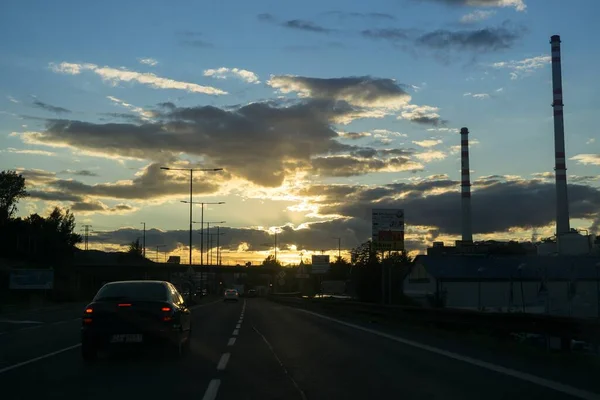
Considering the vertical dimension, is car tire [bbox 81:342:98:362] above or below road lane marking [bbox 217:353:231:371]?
above

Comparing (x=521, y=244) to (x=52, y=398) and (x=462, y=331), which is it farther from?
(x=52, y=398)

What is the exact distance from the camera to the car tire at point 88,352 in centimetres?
1342

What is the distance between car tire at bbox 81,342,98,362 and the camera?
1342cm

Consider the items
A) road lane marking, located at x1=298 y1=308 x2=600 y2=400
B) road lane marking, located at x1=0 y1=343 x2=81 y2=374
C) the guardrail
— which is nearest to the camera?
road lane marking, located at x1=298 y1=308 x2=600 y2=400

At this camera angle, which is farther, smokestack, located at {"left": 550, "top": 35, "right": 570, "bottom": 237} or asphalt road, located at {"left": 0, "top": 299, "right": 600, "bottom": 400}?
smokestack, located at {"left": 550, "top": 35, "right": 570, "bottom": 237}

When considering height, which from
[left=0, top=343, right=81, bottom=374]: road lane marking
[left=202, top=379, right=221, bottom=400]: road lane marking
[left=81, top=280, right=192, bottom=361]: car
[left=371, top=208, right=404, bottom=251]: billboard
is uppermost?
[left=371, top=208, right=404, bottom=251]: billboard

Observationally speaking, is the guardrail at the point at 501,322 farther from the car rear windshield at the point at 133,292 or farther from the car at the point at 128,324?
the car rear windshield at the point at 133,292

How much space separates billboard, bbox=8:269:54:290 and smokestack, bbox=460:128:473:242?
156ft

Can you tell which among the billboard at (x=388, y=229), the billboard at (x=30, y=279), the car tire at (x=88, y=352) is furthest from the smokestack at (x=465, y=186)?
the car tire at (x=88, y=352)

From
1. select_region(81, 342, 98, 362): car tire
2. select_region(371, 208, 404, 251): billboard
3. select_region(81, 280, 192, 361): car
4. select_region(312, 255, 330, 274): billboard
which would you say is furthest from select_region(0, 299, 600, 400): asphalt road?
select_region(312, 255, 330, 274): billboard

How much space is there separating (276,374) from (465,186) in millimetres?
73629

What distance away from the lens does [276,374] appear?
1183 centimetres

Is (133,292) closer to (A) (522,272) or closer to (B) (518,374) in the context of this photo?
(B) (518,374)

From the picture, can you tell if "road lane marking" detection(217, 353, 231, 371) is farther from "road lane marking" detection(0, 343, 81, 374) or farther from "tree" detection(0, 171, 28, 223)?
"tree" detection(0, 171, 28, 223)
